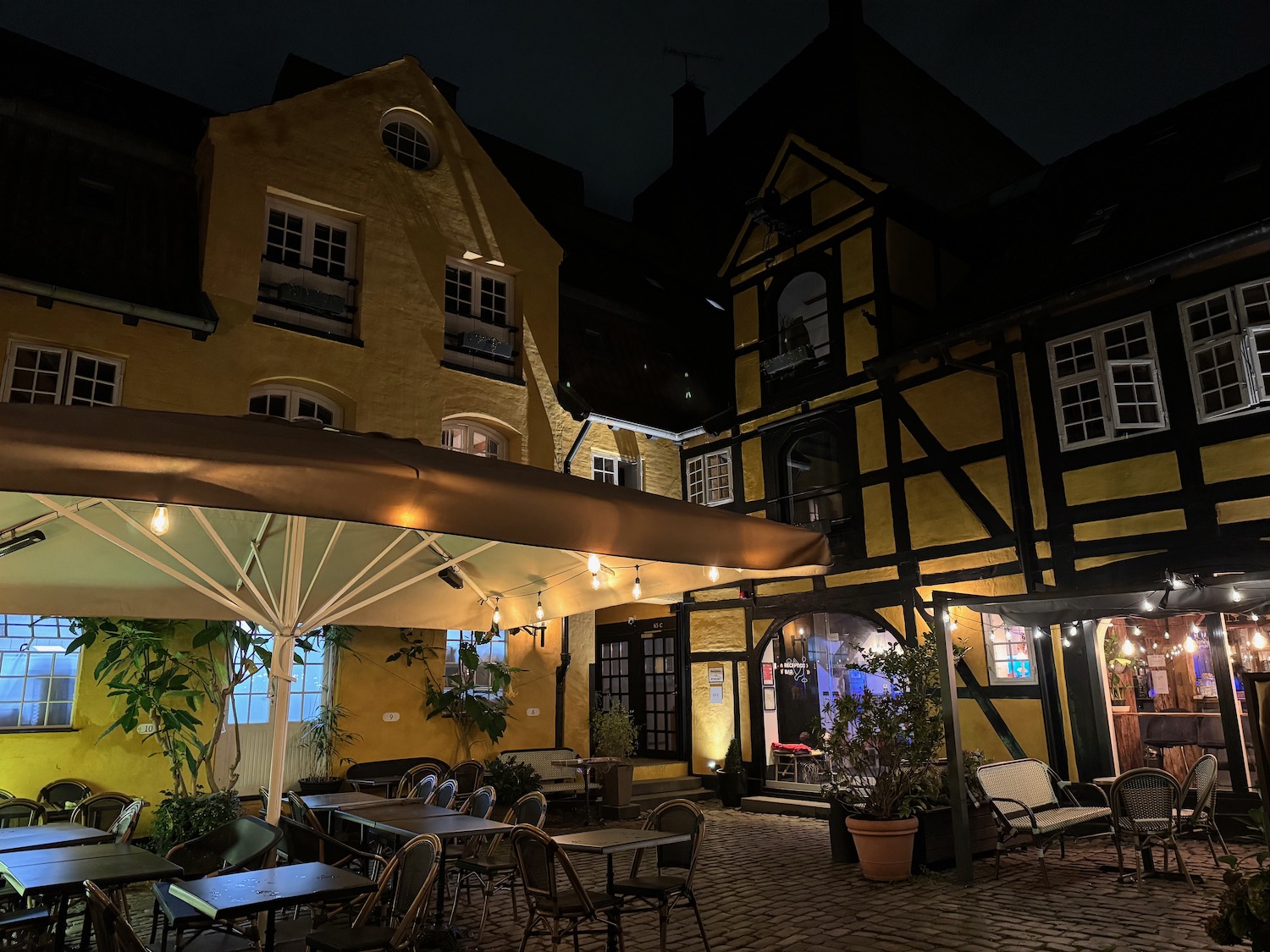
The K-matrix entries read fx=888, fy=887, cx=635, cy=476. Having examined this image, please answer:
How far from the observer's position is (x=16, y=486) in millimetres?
2893

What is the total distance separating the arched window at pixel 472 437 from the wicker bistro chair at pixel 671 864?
6851mm

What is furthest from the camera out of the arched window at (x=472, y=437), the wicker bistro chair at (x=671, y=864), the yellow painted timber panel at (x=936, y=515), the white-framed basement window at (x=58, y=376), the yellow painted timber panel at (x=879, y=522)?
the arched window at (x=472, y=437)

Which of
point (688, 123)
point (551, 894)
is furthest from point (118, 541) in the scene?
point (688, 123)

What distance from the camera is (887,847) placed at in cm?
728

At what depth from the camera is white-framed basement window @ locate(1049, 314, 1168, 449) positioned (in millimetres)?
9266

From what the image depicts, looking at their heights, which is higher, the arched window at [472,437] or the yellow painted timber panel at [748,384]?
the yellow painted timber panel at [748,384]

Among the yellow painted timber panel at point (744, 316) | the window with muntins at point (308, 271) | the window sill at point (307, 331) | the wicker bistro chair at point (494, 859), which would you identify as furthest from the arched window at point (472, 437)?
the wicker bistro chair at point (494, 859)

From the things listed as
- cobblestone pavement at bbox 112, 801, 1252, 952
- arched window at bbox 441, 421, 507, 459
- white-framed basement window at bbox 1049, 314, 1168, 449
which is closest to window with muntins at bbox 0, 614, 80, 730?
cobblestone pavement at bbox 112, 801, 1252, 952

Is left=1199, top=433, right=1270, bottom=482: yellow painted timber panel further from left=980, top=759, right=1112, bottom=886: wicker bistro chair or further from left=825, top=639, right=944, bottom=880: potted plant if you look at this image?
left=825, top=639, right=944, bottom=880: potted plant

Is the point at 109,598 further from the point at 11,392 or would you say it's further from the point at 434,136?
the point at 434,136

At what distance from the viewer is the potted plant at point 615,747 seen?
11211mm

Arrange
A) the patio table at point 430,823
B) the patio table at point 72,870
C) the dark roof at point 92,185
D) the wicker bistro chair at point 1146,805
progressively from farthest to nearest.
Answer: the dark roof at point 92,185 → the wicker bistro chair at point 1146,805 → the patio table at point 430,823 → the patio table at point 72,870

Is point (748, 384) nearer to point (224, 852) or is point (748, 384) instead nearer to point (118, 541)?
point (224, 852)

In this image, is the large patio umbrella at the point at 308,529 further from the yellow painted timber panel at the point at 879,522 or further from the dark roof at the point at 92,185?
the yellow painted timber panel at the point at 879,522
